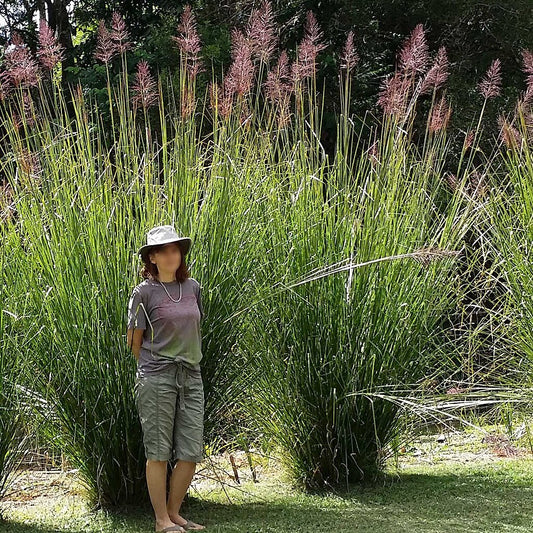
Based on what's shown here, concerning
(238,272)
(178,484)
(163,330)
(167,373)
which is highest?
(238,272)

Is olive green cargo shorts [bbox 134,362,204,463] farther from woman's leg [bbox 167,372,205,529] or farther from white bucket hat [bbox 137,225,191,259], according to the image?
white bucket hat [bbox 137,225,191,259]

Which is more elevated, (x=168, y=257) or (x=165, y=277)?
(x=168, y=257)

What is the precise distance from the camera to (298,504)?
416cm

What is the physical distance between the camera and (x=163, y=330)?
3711mm

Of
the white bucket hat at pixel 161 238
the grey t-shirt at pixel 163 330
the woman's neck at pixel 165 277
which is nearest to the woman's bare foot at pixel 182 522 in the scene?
the grey t-shirt at pixel 163 330

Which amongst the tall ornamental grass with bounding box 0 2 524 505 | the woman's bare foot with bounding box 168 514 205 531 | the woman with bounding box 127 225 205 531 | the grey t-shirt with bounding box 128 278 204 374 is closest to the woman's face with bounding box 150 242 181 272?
the woman with bounding box 127 225 205 531

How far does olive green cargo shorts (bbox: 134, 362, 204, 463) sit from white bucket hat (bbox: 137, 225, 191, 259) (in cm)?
52

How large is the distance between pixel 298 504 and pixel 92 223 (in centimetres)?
170

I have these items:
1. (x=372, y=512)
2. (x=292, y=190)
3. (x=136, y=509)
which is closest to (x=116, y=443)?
(x=136, y=509)

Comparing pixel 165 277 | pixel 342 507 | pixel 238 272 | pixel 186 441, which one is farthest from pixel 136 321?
pixel 342 507

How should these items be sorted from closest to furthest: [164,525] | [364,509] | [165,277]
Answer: [164,525] < [165,277] < [364,509]

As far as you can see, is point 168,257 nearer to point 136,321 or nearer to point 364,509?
point 136,321

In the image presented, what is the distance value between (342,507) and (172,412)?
1030mm

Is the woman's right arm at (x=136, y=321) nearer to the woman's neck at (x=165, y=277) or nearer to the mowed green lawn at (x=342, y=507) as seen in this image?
the woman's neck at (x=165, y=277)
